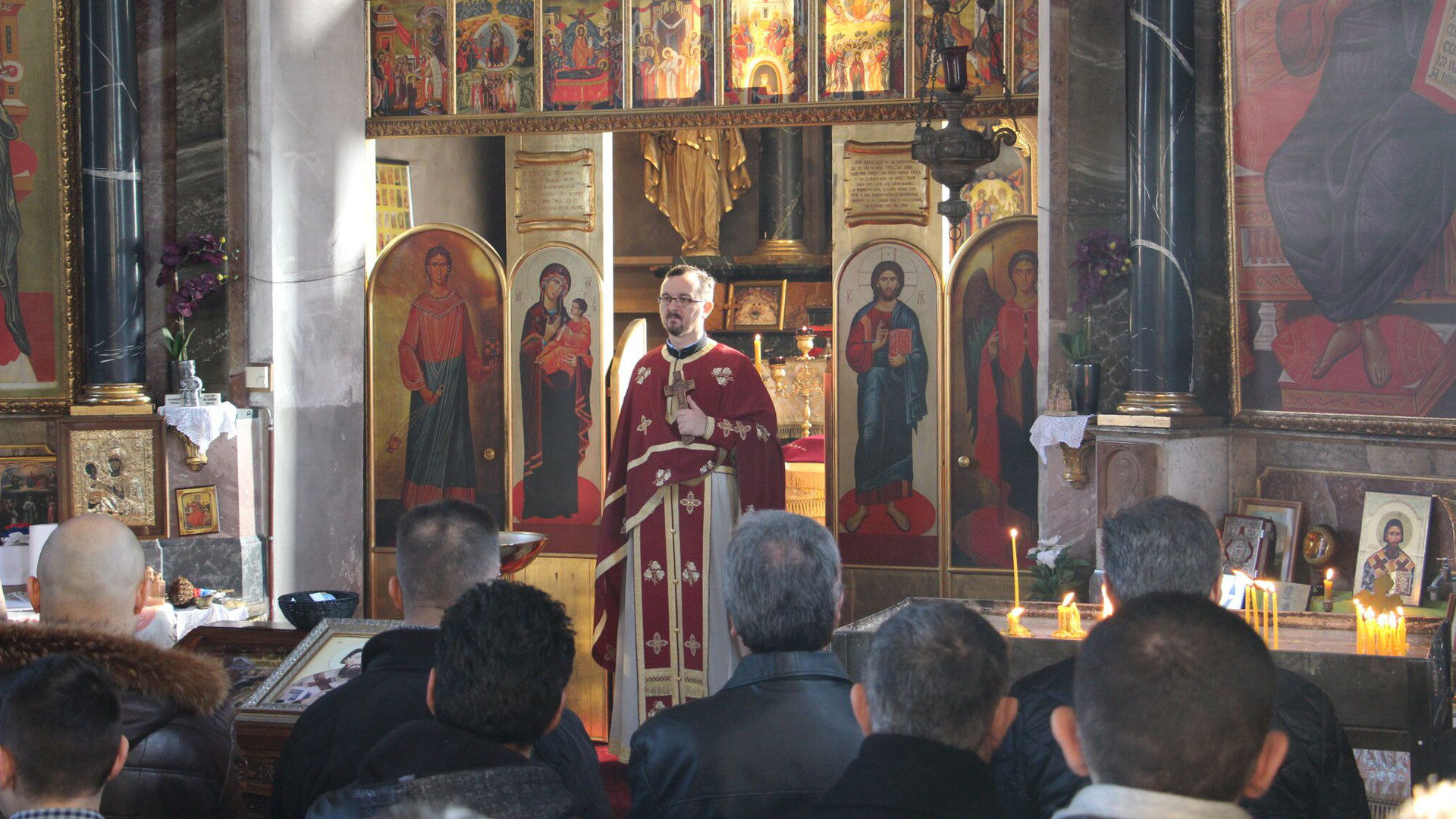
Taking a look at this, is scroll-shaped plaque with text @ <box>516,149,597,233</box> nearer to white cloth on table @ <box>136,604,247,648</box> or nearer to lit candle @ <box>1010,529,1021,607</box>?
white cloth on table @ <box>136,604,247,648</box>

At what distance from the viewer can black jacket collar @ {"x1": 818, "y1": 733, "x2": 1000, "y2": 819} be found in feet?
6.86

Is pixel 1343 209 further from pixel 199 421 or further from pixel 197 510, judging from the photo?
pixel 197 510

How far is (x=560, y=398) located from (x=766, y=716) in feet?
20.0

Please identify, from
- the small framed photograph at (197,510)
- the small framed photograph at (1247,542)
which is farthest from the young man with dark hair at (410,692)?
the small framed photograph at (197,510)

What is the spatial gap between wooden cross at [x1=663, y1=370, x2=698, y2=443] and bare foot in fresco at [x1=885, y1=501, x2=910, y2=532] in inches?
72.4

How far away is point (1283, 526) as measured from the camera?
6234 millimetres

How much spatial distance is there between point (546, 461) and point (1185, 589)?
20.0ft

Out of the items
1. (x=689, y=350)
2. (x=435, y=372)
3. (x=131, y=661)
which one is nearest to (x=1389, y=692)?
(x=131, y=661)

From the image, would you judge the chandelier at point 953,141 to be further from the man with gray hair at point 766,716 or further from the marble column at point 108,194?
the marble column at point 108,194

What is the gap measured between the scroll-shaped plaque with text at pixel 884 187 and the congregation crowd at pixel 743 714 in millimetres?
5600

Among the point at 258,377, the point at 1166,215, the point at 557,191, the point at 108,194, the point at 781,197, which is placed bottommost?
the point at 258,377

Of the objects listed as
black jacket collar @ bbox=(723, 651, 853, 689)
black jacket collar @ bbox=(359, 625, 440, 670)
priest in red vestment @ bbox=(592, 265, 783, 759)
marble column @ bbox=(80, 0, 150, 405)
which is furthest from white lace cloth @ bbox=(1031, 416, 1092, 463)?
marble column @ bbox=(80, 0, 150, 405)

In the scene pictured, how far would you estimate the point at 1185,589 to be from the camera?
289 cm

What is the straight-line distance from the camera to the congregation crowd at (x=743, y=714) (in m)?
1.85
